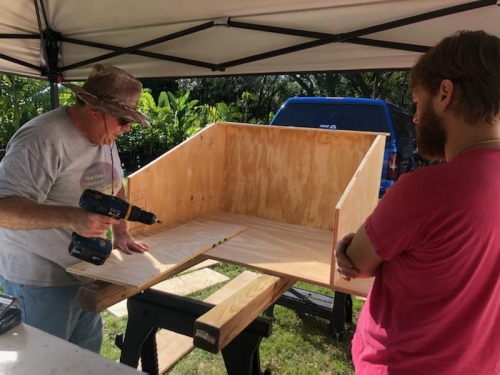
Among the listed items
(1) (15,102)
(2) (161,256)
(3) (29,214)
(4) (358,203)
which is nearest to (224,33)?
(4) (358,203)

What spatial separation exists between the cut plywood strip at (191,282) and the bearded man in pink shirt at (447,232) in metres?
3.37

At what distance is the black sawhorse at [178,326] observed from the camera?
68.1 inches

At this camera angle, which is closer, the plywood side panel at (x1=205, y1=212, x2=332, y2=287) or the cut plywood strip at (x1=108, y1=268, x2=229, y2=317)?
the plywood side panel at (x1=205, y1=212, x2=332, y2=287)

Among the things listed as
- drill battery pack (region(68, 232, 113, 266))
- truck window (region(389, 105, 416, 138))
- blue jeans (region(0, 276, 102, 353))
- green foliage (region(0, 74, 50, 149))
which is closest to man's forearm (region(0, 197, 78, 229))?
drill battery pack (region(68, 232, 113, 266))

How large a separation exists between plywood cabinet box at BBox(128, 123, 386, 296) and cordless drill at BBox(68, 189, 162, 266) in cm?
62

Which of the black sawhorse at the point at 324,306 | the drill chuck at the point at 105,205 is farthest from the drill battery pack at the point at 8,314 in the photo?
the black sawhorse at the point at 324,306

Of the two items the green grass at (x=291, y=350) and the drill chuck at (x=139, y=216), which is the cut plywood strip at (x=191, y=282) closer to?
the green grass at (x=291, y=350)

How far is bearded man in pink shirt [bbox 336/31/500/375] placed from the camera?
3.46 ft

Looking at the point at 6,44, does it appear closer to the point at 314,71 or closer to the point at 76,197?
the point at 76,197

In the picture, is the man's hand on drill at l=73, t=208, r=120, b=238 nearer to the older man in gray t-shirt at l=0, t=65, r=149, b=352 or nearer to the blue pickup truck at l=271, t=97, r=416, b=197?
the older man in gray t-shirt at l=0, t=65, r=149, b=352

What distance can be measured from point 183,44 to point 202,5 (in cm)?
70

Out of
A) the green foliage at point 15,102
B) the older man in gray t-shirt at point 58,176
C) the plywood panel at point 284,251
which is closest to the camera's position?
the older man in gray t-shirt at point 58,176

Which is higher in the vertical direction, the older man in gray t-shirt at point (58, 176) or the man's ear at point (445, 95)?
the man's ear at point (445, 95)

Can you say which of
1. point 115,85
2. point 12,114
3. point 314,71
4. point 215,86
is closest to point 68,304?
point 115,85
